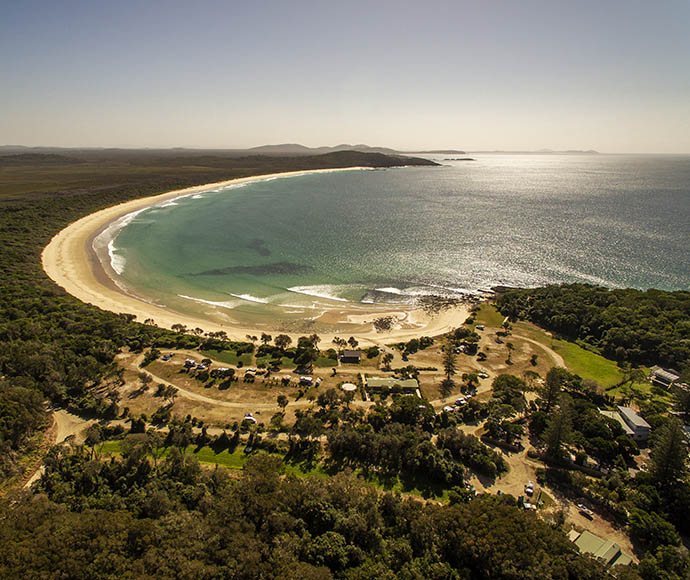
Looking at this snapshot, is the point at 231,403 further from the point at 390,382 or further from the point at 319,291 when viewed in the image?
the point at 319,291

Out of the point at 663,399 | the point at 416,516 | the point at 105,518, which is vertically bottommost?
the point at 663,399

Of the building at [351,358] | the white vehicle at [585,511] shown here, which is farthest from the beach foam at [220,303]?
the white vehicle at [585,511]

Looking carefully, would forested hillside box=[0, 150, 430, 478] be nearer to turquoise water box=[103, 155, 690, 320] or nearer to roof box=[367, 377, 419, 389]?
turquoise water box=[103, 155, 690, 320]

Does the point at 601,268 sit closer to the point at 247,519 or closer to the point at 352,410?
the point at 352,410

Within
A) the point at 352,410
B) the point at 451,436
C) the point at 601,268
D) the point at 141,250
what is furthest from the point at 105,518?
the point at 601,268

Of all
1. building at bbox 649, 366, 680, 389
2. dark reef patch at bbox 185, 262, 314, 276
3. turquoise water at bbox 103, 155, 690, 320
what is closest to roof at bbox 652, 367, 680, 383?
building at bbox 649, 366, 680, 389

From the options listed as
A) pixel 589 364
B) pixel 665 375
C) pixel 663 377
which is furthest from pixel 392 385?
pixel 665 375

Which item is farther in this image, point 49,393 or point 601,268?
point 601,268
